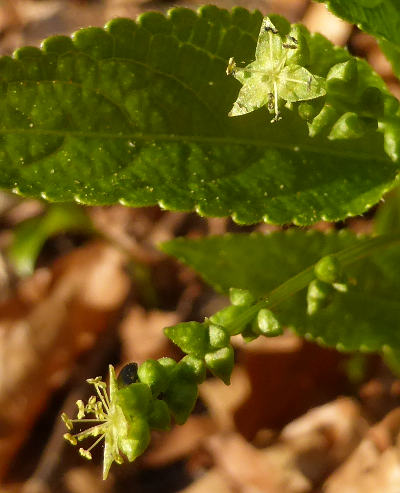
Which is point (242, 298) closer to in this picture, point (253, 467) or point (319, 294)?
point (319, 294)

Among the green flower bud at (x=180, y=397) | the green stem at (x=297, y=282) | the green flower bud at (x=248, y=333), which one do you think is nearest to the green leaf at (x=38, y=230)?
the green stem at (x=297, y=282)

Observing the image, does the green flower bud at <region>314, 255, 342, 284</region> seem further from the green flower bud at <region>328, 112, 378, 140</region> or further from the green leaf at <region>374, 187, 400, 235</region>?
the green leaf at <region>374, 187, 400, 235</region>

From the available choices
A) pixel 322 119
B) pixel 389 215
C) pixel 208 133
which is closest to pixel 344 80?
pixel 322 119

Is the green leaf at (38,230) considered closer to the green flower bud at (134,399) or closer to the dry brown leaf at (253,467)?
the dry brown leaf at (253,467)

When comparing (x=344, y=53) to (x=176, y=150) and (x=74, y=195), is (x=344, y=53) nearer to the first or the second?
(x=176, y=150)

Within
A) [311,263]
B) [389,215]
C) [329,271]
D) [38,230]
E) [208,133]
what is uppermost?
[208,133]

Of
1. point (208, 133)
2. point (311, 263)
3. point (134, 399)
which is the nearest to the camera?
point (134, 399)

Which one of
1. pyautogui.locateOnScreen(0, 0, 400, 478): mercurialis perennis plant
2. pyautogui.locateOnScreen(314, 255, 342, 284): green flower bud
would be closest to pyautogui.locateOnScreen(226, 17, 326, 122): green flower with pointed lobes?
pyautogui.locateOnScreen(0, 0, 400, 478): mercurialis perennis plant
